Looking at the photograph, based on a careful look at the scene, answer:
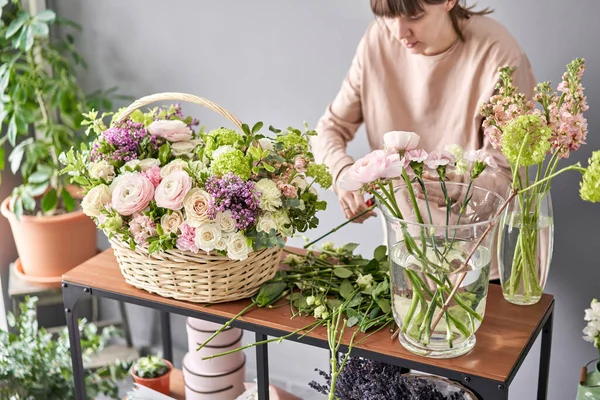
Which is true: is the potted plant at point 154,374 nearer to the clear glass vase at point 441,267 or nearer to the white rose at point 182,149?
the white rose at point 182,149

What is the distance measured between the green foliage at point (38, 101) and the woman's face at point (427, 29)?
1.24 m

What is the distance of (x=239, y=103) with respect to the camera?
2535 millimetres

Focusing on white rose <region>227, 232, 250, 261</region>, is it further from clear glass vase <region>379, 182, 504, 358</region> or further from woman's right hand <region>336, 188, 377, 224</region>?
woman's right hand <region>336, 188, 377, 224</region>

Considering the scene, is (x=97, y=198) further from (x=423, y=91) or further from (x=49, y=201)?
(x=49, y=201)

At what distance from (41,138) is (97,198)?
146 centimetres

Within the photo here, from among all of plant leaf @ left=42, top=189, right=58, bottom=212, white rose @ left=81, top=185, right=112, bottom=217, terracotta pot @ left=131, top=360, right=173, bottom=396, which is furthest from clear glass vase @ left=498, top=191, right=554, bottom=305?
plant leaf @ left=42, top=189, right=58, bottom=212

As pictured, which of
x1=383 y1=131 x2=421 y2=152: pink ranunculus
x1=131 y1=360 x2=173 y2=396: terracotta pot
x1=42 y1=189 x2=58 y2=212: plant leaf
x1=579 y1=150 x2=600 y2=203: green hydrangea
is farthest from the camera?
x1=42 y1=189 x2=58 y2=212: plant leaf

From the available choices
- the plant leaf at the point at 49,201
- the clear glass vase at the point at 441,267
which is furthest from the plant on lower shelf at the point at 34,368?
the clear glass vase at the point at 441,267

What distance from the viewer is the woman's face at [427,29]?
1.79 metres

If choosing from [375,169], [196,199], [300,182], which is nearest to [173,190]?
[196,199]

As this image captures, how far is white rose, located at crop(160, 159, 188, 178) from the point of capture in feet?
4.89

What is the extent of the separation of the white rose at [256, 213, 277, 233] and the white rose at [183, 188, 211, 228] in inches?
4.1

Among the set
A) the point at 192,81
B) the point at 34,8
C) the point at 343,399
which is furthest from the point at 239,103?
the point at 343,399

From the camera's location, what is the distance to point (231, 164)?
4.68 ft
